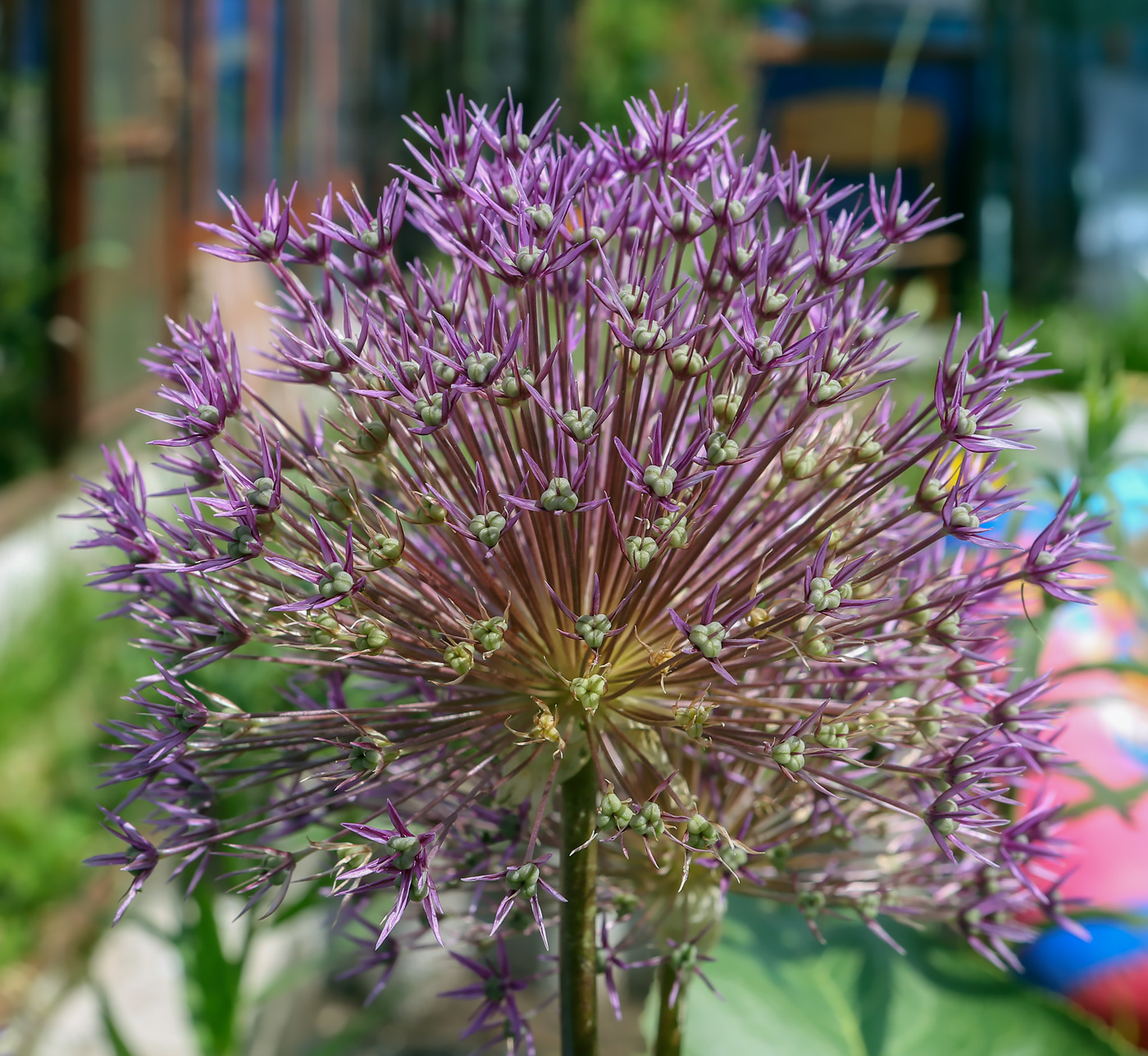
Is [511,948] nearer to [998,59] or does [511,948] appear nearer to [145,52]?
[145,52]

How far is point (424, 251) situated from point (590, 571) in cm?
796

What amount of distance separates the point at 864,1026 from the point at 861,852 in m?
0.28

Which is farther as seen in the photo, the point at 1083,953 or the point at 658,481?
the point at 1083,953

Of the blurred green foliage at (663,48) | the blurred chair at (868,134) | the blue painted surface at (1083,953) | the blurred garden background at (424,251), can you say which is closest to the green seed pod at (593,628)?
the blurred garden background at (424,251)

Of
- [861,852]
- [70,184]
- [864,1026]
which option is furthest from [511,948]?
[70,184]

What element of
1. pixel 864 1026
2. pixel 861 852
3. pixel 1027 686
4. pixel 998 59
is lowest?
pixel 864 1026

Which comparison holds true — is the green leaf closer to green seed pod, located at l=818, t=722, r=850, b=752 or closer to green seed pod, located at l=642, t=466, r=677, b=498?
green seed pod, located at l=818, t=722, r=850, b=752

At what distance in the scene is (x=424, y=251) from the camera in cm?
846

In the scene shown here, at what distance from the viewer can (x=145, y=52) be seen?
5.08 metres

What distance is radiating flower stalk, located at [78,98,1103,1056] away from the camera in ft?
2.38

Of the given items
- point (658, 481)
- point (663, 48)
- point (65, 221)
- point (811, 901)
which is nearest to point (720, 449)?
point (658, 481)

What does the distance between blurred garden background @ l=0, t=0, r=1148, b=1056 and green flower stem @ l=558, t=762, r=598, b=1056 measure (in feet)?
0.91

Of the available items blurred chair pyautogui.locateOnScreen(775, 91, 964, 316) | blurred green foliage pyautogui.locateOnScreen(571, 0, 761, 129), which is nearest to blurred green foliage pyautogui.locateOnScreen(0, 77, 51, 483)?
blurred chair pyautogui.locateOnScreen(775, 91, 964, 316)

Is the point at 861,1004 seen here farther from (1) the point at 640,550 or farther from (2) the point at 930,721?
(1) the point at 640,550
